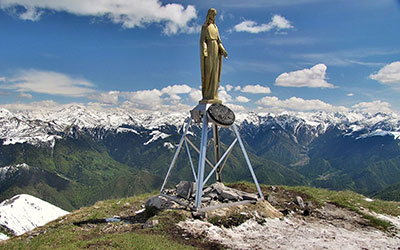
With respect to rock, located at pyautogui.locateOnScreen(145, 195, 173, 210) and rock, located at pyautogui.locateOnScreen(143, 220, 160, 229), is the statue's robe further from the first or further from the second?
rock, located at pyautogui.locateOnScreen(143, 220, 160, 229)

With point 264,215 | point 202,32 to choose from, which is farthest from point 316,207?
point 202,32

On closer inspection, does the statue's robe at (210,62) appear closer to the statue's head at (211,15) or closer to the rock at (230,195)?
the statue's head at (211,15)

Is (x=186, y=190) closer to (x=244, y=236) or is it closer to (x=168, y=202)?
(x=168, y=202)

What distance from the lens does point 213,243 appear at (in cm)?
1480

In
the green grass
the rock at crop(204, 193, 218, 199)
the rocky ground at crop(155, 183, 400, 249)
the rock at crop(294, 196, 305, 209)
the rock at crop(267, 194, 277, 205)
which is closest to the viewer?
the green grass

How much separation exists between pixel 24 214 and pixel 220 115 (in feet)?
455

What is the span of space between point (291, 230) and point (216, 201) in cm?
605

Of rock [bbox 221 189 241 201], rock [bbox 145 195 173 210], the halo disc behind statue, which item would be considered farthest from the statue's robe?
rock [bbox 145 195 173 210]

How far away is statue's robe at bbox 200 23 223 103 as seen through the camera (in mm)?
22641

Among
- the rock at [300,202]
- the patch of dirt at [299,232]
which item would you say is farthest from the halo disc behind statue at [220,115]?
the rock at [300,202]

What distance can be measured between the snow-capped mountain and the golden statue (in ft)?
372

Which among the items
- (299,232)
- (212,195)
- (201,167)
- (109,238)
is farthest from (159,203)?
(299,232)

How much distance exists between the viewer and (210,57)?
899 inches

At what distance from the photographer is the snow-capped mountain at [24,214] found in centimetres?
11139
